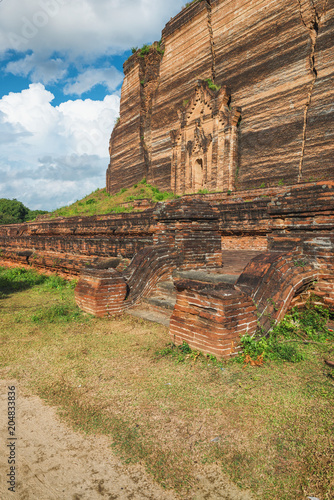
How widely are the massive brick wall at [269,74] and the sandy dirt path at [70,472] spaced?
1393 cm

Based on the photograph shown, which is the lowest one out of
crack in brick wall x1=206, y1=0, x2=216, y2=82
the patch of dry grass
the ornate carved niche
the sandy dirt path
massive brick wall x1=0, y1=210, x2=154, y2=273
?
the sandy dirt path

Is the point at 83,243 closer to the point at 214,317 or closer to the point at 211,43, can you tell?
the point at 214,317

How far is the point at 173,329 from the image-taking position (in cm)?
374

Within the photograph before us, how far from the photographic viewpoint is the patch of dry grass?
186cm

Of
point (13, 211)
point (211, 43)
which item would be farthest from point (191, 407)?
point (13, 211)

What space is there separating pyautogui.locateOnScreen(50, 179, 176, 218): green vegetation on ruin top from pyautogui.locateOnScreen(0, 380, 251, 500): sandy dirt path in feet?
58.9

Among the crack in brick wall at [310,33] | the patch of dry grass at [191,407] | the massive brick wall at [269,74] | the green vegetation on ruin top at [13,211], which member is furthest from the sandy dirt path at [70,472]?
the green vegetation on ruin top at [13,211]

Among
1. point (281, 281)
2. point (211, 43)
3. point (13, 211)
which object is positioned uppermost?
point (211, 43)

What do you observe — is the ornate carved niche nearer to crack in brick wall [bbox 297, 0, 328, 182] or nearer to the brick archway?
crack in brick wall [bbox 297, 0, 328, 182]

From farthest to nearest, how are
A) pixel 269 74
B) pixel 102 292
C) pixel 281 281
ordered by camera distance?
pixel 269 74 → pixel 102 292 → pixel 281 281

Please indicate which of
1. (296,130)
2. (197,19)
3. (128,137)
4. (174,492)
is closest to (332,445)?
(174,492)

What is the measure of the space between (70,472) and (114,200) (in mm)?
24506

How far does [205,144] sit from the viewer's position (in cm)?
1991

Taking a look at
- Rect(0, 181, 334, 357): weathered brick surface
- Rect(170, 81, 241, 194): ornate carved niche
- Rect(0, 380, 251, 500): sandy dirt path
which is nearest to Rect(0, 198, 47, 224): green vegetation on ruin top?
Rect(170, 81, 241, 194): ornate carved niche
